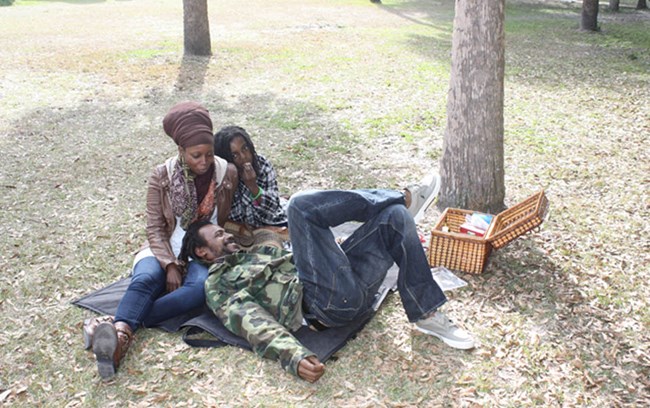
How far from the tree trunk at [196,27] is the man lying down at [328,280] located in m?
10.7

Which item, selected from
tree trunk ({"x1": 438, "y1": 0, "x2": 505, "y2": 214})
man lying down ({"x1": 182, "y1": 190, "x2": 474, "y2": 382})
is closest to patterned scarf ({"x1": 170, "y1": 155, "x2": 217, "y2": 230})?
man lying down ({"x1": 182, "y1": 190, "x2": 474, "y2": 382})

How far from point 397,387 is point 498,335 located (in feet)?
3.05

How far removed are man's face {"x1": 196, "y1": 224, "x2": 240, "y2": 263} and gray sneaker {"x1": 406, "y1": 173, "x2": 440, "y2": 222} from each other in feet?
4.90

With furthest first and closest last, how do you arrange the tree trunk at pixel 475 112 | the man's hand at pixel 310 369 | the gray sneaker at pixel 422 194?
the tree trunk at pixel 475 112 → the gray sneaker at pixel 422 194 → the man's hand at pixel 310 369

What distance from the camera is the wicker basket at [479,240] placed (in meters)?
5.00

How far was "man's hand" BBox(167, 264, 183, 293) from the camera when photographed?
4.68 m

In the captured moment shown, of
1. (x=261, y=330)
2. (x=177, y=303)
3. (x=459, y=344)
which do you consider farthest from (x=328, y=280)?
(x=177, y=303)

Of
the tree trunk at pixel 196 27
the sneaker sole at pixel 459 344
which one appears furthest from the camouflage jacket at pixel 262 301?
the tree trunk at pixel 196 27

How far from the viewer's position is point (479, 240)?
504 centimetres

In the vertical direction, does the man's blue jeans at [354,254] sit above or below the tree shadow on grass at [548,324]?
above

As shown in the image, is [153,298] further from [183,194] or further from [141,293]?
[183,194]

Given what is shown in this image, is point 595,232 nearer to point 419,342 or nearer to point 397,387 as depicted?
point 419,342

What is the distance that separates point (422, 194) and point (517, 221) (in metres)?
0.80

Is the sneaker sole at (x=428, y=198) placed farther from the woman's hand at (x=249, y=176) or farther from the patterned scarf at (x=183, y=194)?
the patterned scarf at (x=183, y=194)
